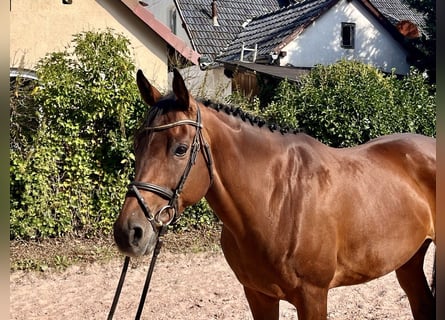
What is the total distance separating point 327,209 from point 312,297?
458 millimetres

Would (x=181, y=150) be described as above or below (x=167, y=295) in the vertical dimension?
above

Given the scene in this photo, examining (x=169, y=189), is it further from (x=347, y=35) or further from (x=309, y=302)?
(x=347, y=35)

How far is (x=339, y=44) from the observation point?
17672mm

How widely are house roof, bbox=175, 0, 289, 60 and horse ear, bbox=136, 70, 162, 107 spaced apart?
16027 mm

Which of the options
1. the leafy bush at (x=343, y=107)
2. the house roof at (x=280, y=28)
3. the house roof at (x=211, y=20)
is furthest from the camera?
the house roof at (x=211, y=20)

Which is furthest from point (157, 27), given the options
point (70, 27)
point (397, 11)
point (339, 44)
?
point (397, 11)

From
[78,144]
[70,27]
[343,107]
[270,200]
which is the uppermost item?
[70,27]

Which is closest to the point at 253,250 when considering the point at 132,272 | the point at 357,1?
the point at 132,272

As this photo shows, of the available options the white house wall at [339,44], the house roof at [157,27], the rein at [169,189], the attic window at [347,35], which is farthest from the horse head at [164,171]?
the attic window at [347,35]

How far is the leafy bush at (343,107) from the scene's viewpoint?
7852 mm

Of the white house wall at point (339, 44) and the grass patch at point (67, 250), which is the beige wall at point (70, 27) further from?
the white house wall at point (339, 44)

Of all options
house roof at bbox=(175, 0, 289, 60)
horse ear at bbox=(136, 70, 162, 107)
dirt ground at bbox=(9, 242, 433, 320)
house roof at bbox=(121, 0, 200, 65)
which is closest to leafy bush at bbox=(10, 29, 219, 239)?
dirt ground at bbox=(9, 242, 433, 320)

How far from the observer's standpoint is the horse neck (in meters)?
2.58

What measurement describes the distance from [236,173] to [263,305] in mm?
821
